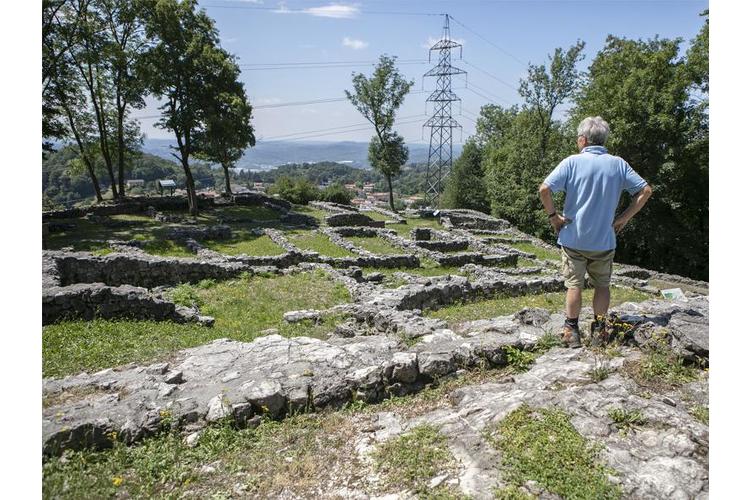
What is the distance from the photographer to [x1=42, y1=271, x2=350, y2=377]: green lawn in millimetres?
8016

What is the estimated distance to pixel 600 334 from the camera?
21.6 ft

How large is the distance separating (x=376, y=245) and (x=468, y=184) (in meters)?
42.1

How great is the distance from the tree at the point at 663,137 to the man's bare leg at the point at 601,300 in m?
30.9

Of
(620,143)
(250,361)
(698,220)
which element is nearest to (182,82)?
(250,361)

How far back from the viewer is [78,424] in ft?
15.4

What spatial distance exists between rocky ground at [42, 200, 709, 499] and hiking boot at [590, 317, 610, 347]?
17cm

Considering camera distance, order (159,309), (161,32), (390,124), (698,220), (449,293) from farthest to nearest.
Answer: (390,124) < (698,220) < (161,32) < (449,293) < (159,309)

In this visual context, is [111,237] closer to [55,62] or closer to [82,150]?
[55,62]

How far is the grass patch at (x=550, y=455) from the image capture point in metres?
3.80

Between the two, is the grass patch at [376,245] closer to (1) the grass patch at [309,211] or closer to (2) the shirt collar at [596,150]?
(1) the grass patch at [309,211]

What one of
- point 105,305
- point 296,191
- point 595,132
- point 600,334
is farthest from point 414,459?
point 296,191

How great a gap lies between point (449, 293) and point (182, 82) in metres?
25.6

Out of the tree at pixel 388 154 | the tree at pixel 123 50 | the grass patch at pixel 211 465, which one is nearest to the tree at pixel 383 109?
the tree at pixel 388 154

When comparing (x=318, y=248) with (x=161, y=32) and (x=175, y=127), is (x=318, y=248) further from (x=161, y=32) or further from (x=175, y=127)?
(x=161, y=32)
